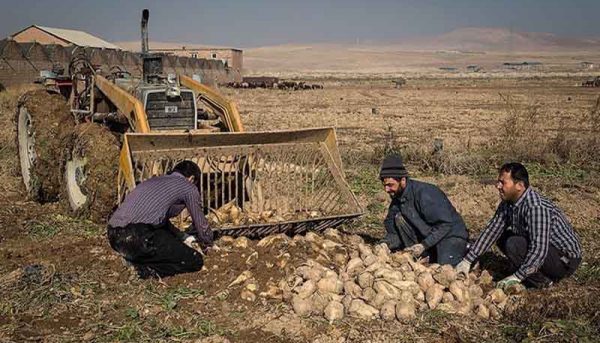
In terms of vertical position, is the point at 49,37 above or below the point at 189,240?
above

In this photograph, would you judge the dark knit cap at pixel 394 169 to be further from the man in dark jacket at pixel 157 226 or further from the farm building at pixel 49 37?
the farm building at pixel 49 37

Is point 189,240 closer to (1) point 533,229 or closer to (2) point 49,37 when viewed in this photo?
(1) point 533,229

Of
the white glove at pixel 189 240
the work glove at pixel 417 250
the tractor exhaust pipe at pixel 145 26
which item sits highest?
the tractor exhaust pipe at pixel 145 26

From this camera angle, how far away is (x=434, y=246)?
626 centimetres

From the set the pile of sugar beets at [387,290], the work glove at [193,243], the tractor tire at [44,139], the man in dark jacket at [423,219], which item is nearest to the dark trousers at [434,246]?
the man in dark jacket at [423,219]

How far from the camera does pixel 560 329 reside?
4.67 metres

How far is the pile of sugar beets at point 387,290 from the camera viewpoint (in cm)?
505

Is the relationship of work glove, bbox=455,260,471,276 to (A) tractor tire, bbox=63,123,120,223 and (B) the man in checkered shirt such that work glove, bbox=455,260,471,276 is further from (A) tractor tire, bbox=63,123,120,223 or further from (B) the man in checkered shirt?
(A) tractor tire, bbox=63,123,120,223

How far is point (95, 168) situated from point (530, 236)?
474 centimetres

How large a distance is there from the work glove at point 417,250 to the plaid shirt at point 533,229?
417mm

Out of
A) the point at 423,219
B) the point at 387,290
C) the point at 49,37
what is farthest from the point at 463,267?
the point at 49,37

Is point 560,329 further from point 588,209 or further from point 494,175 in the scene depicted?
point 494,175

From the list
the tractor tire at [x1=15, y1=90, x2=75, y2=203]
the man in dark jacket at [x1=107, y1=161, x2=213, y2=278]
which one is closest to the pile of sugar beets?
the man in dark jacket at [x1=107, y1=161, x2=213, y2=278]

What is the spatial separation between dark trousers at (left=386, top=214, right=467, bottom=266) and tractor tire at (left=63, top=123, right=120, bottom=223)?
10.6 feet
